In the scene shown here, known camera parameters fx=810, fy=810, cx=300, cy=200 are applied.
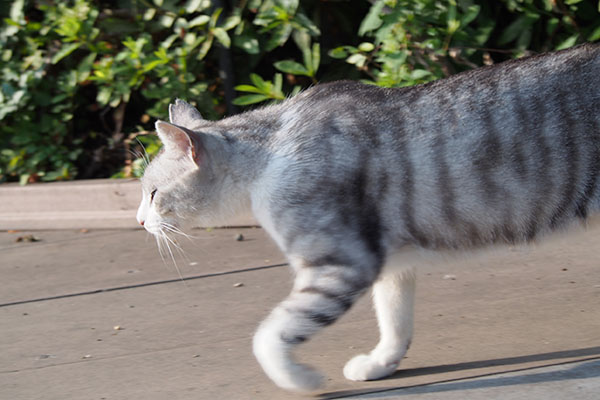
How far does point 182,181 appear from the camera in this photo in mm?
3379

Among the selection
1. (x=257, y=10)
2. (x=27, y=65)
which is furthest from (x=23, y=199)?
(x=257, y=10)

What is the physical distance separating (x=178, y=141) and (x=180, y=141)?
0.01 metres

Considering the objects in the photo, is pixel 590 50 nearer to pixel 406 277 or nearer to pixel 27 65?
pixel 406 277

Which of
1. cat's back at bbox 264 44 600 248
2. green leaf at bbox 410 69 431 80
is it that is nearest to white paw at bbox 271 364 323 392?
cat's back at bbox 264 44 600 248

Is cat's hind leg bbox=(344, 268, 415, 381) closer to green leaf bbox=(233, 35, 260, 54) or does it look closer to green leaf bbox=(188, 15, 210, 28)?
green leaf bbox=(233, 35, 260, 54)

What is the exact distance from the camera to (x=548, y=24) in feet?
18.0

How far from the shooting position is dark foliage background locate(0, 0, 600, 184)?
5.41m

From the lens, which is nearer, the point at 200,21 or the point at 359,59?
the point at 359,59

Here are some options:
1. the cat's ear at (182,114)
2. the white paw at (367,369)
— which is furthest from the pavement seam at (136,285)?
the white paw at (367,369)

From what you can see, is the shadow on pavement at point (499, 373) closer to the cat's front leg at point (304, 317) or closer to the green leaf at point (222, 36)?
the cat's front leg at point (304, 317)

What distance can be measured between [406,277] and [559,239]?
64cm

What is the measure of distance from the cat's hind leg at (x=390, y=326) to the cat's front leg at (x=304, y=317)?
0.28 metres

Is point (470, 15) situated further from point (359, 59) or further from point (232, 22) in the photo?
point (232, 22)

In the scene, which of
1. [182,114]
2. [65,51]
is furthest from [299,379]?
[65,51]
